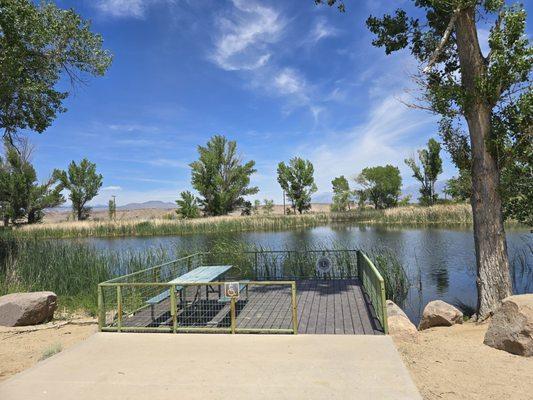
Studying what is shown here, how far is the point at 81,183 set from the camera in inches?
2205

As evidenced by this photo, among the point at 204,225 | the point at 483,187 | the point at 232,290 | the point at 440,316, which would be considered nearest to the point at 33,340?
the point at 232,290

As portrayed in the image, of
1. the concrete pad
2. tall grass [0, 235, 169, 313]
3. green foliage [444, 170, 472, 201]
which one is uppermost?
green foliage [444, 170, 472, 201]

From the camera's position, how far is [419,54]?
10734mm

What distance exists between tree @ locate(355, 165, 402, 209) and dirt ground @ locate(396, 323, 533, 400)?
53.8 m

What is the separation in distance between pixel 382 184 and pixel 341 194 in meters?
8.07

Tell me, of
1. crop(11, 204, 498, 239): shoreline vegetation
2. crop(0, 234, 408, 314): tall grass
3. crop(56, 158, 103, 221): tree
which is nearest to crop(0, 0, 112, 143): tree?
crop(0, 234, 408, 314): tall grass

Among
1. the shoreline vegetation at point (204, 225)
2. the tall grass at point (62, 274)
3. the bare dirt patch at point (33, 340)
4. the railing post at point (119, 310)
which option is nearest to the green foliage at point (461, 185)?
the railing post at point (119, 310)

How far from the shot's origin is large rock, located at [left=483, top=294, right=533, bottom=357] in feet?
19.0

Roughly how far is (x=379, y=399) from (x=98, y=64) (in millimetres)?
14407

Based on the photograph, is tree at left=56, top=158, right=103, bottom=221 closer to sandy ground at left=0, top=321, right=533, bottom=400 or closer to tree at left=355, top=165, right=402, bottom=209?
tree at left=355, top=165, right=402, bottom=209

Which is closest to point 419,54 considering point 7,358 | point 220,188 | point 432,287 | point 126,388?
point 432,287

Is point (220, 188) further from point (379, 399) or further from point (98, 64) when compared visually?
point (379, 399)

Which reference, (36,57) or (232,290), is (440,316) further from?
(36,57)

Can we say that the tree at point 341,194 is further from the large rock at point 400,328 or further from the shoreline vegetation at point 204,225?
the large rock at point 400,328
